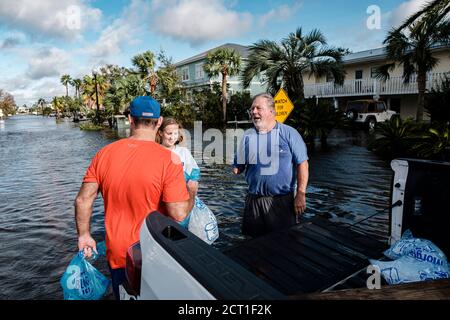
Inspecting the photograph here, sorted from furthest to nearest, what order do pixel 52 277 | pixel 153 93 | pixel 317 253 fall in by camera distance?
pixel 153 93, pixel 52 277, pixel 317 253

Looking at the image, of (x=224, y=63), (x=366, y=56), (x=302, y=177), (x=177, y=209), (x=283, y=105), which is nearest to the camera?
(x=177, y=209)

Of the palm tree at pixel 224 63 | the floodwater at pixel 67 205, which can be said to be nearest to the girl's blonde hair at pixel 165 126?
the floodwater at pixel 67 205

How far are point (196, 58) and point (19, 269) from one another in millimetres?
43507

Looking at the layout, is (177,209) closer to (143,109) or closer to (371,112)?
(143,109)

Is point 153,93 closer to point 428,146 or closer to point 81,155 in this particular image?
point 81,155

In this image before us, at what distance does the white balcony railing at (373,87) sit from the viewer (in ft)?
76.0

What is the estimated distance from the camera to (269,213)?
358cm

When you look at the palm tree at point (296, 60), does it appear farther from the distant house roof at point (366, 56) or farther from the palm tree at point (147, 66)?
the palm tree at point (147, 66)

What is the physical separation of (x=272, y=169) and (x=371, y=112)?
2180cm

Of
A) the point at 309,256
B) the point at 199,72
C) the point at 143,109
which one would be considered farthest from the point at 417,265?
the point at 199,72

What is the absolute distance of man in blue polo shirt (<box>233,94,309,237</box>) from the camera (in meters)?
3.50

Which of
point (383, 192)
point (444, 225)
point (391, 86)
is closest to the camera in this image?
point (444, 225)

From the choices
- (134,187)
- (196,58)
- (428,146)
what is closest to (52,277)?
(134,187)

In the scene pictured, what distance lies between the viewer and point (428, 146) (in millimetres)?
10164
